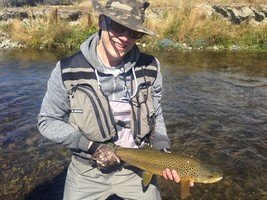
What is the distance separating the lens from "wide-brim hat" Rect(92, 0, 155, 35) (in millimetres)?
2803

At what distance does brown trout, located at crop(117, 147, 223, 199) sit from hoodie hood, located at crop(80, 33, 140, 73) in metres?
0.79

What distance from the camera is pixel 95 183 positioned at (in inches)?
130

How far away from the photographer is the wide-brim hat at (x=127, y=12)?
9.20 ft

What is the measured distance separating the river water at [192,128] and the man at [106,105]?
2283 millimetres

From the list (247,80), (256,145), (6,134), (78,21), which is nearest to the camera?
(256,145)

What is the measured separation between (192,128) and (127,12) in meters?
5.47

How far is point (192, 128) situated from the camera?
7977mm

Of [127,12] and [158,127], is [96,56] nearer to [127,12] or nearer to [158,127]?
[127,12]

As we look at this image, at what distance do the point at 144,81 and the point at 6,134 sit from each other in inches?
212

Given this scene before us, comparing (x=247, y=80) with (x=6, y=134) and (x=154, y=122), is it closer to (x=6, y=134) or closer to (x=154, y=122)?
(x=6, y=134)

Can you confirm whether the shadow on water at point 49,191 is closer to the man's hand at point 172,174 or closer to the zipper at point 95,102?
the zipper at point 95,102

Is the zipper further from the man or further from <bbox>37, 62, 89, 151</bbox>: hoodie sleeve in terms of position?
<bbox>37, 62, 89, 151</bbox>: hoodie sleeve

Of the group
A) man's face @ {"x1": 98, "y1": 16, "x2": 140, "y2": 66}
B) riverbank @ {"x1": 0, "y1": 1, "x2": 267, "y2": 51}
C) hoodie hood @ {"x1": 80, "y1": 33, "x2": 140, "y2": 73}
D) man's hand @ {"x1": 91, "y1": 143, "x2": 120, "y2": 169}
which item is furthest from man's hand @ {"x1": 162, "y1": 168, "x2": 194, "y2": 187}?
riverbank @ {"x1": 0, "y1": 1, "x2": 267, "y2": 51}

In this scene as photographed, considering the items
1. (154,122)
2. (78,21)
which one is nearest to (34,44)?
(78,21)
